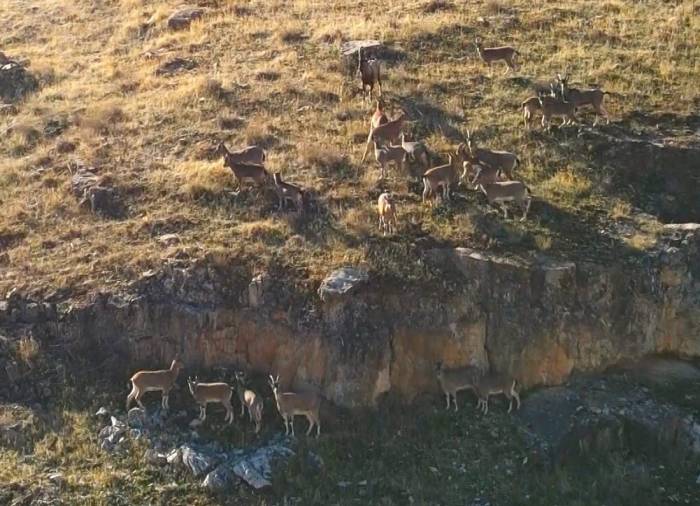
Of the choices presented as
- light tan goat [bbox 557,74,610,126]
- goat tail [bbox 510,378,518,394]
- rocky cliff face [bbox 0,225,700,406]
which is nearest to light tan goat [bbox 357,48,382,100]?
light tan goat [bbox 557,74,610,126]

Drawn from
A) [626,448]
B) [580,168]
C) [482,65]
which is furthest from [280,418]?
[482,65]

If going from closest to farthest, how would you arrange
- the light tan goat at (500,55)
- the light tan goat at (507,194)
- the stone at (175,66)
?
1. the light tan goat at (507,194)
2. the light tan goat at (500,55)
3. the stone at (175,66)

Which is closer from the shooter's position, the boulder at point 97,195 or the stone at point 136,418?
the stone at point 136,418

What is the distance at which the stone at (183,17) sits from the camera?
30.2m

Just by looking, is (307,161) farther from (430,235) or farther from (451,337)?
(451,337)

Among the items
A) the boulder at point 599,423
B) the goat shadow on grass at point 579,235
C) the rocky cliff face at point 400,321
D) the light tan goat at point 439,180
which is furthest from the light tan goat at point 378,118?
the boulder at point 599,423

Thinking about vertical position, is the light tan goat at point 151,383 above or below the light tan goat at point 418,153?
below

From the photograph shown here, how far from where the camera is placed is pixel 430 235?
17625mm

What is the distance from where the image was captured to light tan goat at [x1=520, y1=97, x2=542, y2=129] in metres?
21.3

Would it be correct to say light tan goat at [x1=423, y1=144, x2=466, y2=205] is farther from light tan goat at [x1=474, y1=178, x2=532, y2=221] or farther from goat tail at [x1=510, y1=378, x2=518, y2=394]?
goat tail at [x1=510, y1=378, x2=518, y2=394]

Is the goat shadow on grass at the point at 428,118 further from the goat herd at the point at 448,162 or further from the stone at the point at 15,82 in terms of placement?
the stone at the point at 15,82

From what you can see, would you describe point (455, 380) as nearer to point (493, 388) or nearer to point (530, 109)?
point (493, 388)

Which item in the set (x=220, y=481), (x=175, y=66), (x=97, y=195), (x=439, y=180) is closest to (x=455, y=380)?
(x=220, y=481)

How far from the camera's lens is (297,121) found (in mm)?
22484
